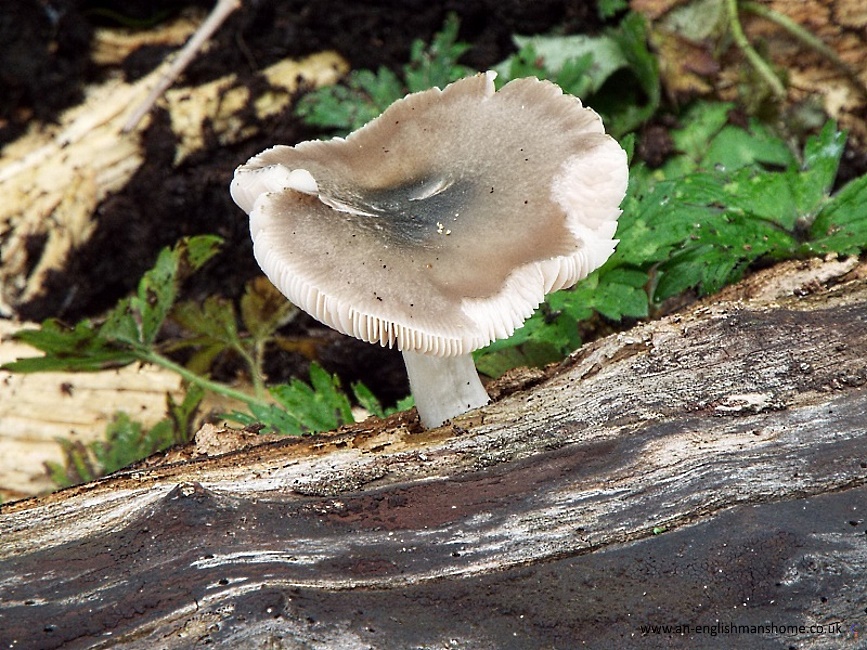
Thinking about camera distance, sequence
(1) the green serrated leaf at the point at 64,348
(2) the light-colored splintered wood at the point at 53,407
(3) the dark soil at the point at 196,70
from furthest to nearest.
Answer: (3) the dark soil at the point at 196,70 < (2) the light-colored splintered wood at the point at 53,407 < (1) the green serrated leaf at the point at 64,348

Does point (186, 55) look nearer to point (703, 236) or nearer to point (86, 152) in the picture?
point (86, 152)

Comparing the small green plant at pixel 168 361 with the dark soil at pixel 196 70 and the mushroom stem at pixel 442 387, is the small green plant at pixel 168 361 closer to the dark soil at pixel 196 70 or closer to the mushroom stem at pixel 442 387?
the mushroom stem at pixel 442 387

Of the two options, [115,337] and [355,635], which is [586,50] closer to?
[115,337]

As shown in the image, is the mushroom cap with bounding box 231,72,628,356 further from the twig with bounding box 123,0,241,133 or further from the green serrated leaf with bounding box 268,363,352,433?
the twig with bounding box 123,0,241,133

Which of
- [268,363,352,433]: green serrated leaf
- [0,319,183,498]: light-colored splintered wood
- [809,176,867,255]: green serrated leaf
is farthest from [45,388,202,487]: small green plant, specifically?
[809,176,867,255]: green serrated leaf

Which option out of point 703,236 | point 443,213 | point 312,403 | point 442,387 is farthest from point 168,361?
point 703,236

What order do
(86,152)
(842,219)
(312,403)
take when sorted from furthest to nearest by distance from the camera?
1. (86,152)
2. (312,403)
3. (842,219)

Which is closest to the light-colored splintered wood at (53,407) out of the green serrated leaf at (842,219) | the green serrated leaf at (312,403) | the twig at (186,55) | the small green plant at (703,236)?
the green serrated leaf at (312,403)
